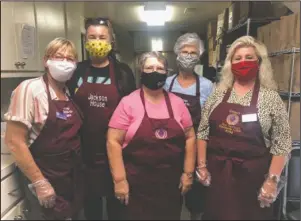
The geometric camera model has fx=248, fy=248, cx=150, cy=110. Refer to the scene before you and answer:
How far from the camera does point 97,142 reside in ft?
2.57

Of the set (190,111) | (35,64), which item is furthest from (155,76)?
(35,64)

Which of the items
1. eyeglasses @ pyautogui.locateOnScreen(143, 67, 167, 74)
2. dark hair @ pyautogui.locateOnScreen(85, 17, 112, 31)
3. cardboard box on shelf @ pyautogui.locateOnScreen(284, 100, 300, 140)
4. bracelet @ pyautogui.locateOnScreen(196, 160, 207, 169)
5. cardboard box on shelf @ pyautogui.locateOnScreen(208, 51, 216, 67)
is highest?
dark hair @ pyautogui.locateOnScreen(85, 17, 112, 31)

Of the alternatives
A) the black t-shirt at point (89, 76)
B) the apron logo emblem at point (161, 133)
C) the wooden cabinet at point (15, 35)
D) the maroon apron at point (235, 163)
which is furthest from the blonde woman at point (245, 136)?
the wooden cabinet at point (15, 35)

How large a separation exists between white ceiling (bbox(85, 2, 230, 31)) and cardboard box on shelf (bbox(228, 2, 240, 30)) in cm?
2

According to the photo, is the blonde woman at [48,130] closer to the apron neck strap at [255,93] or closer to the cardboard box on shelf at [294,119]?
the apron neck strap at [255,93]

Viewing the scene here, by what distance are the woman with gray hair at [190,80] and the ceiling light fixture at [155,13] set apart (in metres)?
0.07

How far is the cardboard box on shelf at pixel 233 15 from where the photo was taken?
0.70 meters

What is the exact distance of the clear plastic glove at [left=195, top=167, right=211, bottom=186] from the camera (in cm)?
79

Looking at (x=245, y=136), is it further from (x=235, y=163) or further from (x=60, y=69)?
(x=60, y=69)

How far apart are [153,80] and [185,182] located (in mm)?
347

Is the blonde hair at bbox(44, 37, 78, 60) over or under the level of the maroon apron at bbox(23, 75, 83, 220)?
over

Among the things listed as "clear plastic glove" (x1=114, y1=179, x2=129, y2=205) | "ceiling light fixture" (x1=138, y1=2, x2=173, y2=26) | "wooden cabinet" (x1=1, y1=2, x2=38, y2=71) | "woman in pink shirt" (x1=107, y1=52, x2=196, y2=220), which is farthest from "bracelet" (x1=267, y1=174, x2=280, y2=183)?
"wooden cabinet" (x1=1, y1=2, x2=38, y2=71)

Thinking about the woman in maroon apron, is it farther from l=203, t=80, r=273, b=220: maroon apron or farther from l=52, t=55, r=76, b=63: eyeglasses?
l=203, t=80, r=273, b=220: maroon apron

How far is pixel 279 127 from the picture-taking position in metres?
0.69
